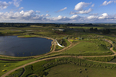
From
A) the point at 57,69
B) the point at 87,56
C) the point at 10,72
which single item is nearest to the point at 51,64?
the point at 57,69

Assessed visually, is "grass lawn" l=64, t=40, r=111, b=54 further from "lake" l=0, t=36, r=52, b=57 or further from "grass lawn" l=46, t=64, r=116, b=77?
"lake" l=0, t=36, r=52, b=57

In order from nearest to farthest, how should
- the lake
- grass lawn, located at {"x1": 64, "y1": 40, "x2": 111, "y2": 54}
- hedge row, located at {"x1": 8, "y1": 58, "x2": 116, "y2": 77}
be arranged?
hedge row, located at {"x1": 8, "y1": 58, "x2": 116, "y2": 77}
grass lawn, located at {"x1": 64, "y1": 40, "x2": 111, "y2": 54}
the lake

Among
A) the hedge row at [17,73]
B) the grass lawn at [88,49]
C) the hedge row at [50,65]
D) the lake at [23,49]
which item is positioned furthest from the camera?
the lake at [23,49]

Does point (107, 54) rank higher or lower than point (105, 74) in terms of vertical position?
higher

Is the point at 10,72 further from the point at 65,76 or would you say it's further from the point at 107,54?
the point at 107,54

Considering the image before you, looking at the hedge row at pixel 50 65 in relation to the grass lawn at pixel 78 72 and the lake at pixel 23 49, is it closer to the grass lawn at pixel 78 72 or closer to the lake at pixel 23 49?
the grass lawn at pixel 78 72

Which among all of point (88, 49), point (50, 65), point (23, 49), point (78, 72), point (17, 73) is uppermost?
point (88, 49)

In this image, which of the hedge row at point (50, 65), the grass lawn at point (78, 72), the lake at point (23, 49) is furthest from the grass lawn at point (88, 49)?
the lake at point (23, 49)

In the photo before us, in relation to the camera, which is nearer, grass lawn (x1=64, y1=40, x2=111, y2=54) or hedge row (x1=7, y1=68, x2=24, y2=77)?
hedge row (x1=7, y1=68, x2=24, y2=77)

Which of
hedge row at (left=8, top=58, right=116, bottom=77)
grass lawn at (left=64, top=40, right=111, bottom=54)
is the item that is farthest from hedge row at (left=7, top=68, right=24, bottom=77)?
grass lawn at (left=64, top=40, right=111, bottom=54)

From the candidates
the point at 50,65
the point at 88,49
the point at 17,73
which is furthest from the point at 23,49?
the point at 88,49

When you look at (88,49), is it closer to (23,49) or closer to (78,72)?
(78,72)
